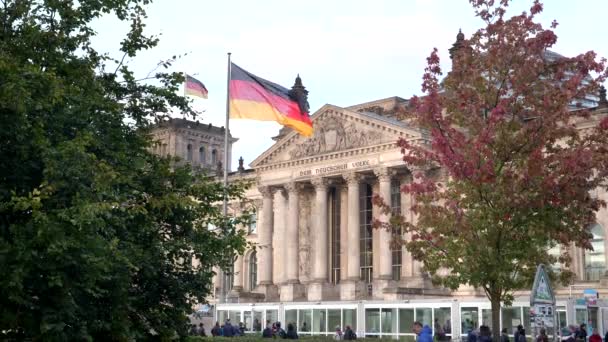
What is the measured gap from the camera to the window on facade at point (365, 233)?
2884 inches

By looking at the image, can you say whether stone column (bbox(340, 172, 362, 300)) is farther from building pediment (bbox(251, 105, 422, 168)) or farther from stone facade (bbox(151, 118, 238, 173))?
stone facade (bbox(151, 118, 238, 173))

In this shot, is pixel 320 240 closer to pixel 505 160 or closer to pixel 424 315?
pixel 424 315

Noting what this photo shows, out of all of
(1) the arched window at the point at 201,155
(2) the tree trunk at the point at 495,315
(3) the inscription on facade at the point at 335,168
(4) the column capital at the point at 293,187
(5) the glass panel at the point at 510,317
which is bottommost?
(5) the glass panel at the point at 510,317

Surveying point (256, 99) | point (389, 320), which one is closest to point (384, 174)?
point (389, 320)

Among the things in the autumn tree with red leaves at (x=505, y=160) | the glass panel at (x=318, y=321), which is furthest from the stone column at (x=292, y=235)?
the autumn tree with red leaves at (x=505, y=160)

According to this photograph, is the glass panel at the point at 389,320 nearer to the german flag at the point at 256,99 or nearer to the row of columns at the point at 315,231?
the row of columns at the point at 315,231

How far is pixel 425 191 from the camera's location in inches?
950

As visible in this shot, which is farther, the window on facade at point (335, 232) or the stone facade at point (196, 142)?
the stone facade at point (196, 142)

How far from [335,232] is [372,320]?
23020 mm

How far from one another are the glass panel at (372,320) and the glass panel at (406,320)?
69.7 inches

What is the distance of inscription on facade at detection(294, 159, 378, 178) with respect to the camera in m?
70.0

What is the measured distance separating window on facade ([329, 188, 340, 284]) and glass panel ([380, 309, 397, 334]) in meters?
21.8

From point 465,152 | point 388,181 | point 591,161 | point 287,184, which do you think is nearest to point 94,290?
point 465,152

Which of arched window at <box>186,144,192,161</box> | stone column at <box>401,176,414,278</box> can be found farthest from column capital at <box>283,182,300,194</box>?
arched window at <box>186,144,192,161</box>
